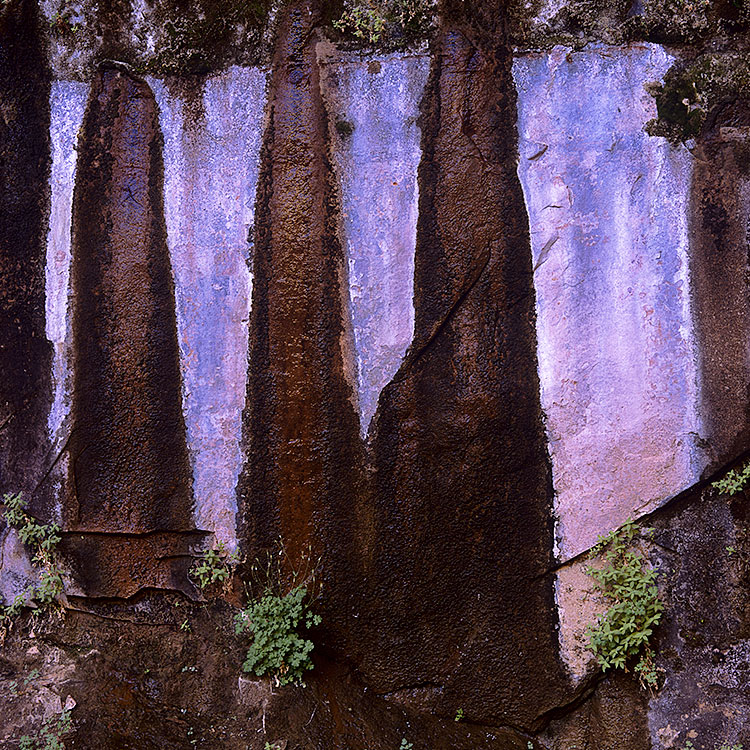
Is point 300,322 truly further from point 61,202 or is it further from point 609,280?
point 609,280

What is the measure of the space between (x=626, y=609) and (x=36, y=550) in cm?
266

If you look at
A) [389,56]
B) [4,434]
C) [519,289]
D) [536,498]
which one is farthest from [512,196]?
[4,434]

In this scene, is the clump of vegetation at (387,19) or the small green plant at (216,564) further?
the small green plant at (216,564)

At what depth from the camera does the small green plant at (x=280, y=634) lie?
2.72 m

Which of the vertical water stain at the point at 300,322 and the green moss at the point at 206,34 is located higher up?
the green moss at the point at 206,34

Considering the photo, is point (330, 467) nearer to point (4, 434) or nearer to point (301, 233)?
point (301, 233)

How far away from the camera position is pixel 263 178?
2771mm

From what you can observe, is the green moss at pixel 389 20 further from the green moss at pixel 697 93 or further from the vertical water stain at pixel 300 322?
the green moss at pixel 697 93

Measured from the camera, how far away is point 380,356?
2764mm

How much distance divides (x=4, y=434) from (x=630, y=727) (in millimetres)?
3096

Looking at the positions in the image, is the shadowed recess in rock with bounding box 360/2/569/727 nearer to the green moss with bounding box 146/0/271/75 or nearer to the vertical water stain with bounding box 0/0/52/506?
the green moss with bounding box 146/0/271/75

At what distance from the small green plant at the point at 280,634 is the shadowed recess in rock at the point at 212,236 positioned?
0.61m

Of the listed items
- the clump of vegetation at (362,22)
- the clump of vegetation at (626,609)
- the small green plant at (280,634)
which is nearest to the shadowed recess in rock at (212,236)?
the clump of vegetation at (362,22)

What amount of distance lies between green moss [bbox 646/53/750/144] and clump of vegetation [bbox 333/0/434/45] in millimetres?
1034
